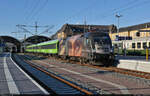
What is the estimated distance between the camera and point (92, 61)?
63.9 feet

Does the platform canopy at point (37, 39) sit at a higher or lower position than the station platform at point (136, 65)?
higher

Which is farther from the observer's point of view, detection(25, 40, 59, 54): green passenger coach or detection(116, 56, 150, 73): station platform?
detection(25, 40, 59, 54): green passenger coach

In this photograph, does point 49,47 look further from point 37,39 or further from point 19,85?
point 37,39

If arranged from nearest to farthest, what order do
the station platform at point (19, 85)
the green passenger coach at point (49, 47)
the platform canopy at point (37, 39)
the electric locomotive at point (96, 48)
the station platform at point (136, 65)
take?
the station platform at point (19, 85)
the station platform at point (136, 65)
the electric locomotive at point (96, 48)
the green passenger coach at point (49, 47)
the platform canopy at point (37, 39)

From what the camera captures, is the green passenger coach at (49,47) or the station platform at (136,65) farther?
the green passenger coach at (49,47)

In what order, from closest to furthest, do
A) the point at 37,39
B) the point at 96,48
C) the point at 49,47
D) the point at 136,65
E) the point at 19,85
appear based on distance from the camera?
1. the point at 19,85
2. the point at 136,65
3. the point at 96,48
4. the point at 49,47
5. the point at 37,39

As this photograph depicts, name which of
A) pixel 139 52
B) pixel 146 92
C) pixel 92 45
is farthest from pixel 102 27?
pixel 146 92

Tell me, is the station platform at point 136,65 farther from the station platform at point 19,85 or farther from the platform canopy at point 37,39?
the platform canopy at point 37,39

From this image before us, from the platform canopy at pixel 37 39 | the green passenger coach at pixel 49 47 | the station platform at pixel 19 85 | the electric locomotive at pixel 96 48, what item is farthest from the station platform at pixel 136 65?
the platform canopy at pixel 37 39

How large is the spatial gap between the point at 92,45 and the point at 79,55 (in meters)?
3.25

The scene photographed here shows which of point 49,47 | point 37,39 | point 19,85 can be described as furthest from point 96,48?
point 37,39

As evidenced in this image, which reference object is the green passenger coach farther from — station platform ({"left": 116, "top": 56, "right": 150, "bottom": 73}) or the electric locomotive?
station platform ({"left": 116, "top": 56, "right": 150, "bottom": 73})

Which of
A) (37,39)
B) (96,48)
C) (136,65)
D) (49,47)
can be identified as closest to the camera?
(136,65)

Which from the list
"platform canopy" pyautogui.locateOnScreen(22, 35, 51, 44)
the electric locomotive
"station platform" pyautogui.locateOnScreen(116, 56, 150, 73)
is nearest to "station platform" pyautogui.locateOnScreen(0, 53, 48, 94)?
the electric locomotive
